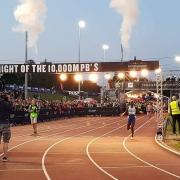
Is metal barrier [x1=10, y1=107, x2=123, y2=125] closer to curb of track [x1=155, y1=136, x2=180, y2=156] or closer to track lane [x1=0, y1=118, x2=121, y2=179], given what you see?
track lane [x1=0, y1=118, x2=121, y2=179]

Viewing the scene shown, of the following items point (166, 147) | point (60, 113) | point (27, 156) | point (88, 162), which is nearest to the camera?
point (88, 162)

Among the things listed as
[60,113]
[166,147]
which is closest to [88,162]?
[166,147]

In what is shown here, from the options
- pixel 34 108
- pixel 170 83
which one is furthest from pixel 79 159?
pixel 170 83

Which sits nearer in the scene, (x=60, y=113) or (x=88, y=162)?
(x=88, y=162)

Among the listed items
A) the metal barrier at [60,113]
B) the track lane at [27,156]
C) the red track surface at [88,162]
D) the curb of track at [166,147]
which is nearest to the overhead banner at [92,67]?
the metal barrier at [60,113]

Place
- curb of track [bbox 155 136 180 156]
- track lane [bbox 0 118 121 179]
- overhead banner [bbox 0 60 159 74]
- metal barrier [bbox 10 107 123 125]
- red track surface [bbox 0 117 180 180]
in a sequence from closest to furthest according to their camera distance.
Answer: red track surface [bbox 0 117 180 180]
track lane [bbox 0 118 121 179]
curb of track [bbox 155 136 180 156]
metal barrier [bbox 10 107 123 125]
overhead banner [bbox 0 60 159 74]

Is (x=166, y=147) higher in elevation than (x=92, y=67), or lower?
lower

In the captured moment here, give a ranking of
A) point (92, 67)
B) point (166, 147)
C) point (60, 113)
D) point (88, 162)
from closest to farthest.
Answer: point (88, 162) < point (166, 147) < point (92, 67) < point (60, 113)

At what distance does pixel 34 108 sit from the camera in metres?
31.5

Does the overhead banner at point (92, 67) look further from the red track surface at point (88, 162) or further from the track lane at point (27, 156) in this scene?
the track lane at point (27, 156)

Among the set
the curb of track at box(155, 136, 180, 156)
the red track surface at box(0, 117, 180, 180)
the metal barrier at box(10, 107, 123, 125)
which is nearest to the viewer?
the red track surface at box(0, 117, 180, 180)

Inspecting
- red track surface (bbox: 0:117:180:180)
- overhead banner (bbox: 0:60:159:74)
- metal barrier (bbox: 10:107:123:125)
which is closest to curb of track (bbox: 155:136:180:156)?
red track surface (bbox: 0:117:180:180)

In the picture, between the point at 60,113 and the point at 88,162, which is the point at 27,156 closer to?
the point at 88,162

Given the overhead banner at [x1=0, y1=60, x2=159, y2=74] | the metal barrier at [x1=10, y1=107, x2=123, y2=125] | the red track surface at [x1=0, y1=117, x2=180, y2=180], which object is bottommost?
the red track surface at [x1=0, y1=117, x2=180, y2=180]
